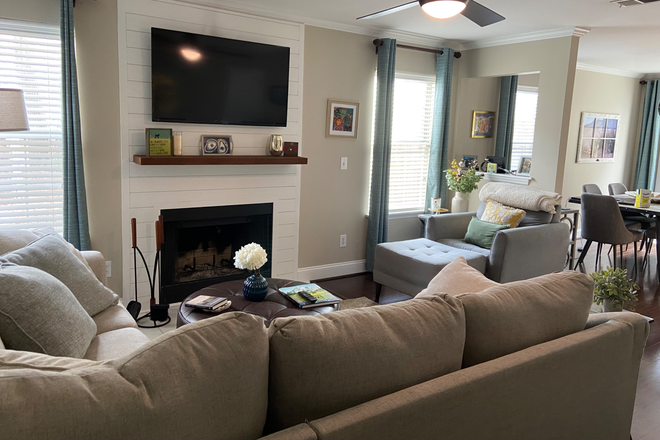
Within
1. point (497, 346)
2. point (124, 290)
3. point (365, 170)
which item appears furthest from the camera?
point (365, 170)

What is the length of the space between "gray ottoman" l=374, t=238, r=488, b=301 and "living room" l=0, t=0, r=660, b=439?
3.07ft

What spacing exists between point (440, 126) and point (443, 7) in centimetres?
289

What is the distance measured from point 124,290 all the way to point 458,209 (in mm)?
3395

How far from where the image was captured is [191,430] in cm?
100

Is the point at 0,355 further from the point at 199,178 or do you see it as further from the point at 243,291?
the point at 199,178

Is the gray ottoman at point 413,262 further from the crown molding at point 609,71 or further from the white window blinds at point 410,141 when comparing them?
the crown molding at point 609,71

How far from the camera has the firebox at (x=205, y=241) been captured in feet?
13.4

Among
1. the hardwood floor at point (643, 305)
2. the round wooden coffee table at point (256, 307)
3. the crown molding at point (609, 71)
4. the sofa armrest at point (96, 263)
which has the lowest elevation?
the hardwood floor at point (643, 305)

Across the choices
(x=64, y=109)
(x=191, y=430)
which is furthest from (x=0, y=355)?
(x=64, y=109)

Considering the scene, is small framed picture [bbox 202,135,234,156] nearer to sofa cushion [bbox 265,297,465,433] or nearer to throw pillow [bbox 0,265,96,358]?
throw pillow [bbox 0,265,96,358]

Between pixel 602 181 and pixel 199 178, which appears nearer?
pixel 199 178

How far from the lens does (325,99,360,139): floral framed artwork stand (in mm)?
4777

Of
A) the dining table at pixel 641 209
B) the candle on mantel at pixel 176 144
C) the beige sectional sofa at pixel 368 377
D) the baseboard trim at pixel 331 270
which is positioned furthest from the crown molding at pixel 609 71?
the beige sectional sofa at pixel 368 377

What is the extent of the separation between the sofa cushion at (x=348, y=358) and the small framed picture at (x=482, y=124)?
4.91 m
